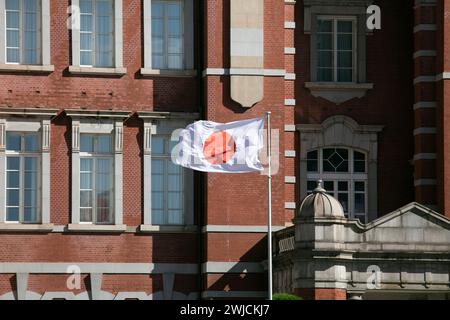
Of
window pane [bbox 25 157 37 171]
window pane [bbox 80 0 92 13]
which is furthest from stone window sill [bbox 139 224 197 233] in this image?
window pane [bbox 80 0 92 13]

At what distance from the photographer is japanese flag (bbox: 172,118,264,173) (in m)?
34.8

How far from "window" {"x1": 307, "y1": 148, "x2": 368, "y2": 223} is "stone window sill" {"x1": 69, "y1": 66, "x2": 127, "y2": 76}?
5309mm

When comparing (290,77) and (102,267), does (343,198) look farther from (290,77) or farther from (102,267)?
(102,267)

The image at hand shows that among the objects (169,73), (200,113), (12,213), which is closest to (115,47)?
(169,73)

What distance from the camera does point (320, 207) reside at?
34281mm

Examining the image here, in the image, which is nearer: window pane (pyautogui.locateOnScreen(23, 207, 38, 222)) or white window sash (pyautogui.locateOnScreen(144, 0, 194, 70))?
window pane (pyautogui.locateOnScreen(23, 207, 38, 222))

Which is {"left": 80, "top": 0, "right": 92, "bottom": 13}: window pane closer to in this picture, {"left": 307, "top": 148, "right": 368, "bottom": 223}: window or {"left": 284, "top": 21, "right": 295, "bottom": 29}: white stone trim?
{"left": 284, "top": 21, "right": 295, "bottom": 29}: white stone trim

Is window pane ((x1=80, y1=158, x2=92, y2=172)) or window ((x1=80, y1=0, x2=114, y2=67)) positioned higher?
window ((x1=80, y1=0, x2=114, y2=67))

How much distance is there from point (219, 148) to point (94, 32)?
5.82m

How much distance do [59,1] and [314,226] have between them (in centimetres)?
901

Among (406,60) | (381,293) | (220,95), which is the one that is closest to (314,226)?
(381,293)

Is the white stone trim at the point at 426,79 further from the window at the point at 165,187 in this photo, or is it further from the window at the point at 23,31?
the window at the point at 23,31

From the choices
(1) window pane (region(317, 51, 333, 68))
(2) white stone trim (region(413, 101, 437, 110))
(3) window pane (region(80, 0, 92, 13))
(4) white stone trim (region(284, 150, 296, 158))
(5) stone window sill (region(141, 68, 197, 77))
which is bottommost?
(4) white stone trim (region(284, 150, 296, 158))

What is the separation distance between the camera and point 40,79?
3866cm
